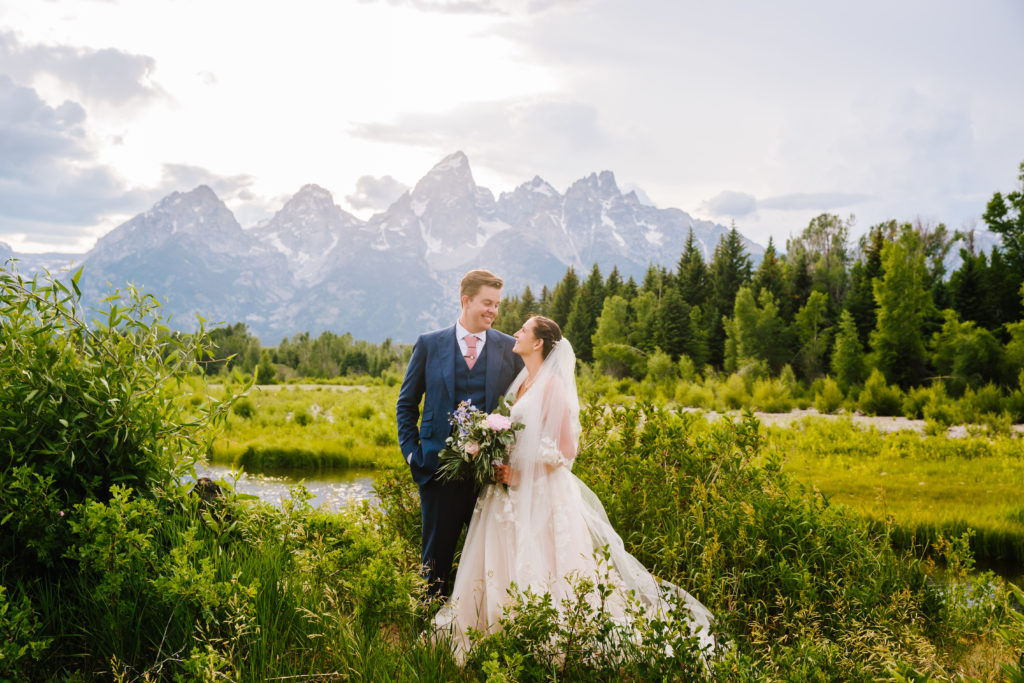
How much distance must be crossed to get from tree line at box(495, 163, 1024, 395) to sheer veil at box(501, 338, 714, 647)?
24.1 meters

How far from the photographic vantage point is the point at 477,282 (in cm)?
429

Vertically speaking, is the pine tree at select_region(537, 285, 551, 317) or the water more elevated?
the pine tree at select_region(537, 285, 551, 317)

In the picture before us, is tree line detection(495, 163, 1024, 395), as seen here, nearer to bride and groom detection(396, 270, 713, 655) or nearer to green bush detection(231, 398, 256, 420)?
green bush detection(231, 398, 256, 420)

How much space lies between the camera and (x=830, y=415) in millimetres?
21891

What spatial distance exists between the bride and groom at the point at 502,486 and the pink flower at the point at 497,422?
201 millimetres

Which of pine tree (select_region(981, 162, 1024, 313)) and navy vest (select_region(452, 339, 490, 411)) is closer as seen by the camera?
navy vest (select_region(452, 339, 490, 411))

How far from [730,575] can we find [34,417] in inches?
196

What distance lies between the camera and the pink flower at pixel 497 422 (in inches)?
155

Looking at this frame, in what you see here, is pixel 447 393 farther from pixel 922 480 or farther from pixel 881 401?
pixel 881 401

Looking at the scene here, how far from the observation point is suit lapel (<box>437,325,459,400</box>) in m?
4.43

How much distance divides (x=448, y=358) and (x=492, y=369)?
34cm

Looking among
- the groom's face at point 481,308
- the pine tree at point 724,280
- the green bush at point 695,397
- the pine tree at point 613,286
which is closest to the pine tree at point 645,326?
the pine tree at point 724,280

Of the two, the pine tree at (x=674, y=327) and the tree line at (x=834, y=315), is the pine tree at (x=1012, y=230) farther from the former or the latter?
the pine tree at (x=674, y=327)

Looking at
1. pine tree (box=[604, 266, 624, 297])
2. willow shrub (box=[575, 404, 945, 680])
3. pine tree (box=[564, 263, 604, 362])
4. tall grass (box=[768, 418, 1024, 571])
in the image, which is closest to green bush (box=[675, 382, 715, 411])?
tall grass (box=[768, 418, 1024, 571])
